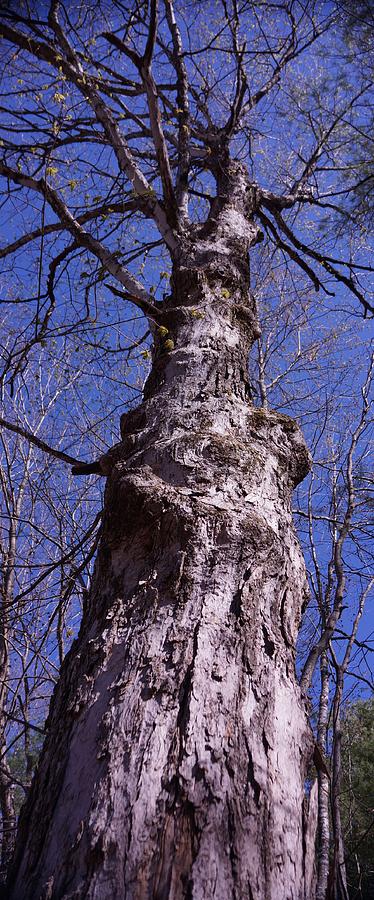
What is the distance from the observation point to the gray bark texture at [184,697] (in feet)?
2.74

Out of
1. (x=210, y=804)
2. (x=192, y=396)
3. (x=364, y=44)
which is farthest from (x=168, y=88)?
(x=210, y=804)

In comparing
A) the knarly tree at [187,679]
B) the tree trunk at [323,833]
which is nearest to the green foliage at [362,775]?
the tree trunk at [323,833]

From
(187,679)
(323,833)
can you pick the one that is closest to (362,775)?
(323,833)

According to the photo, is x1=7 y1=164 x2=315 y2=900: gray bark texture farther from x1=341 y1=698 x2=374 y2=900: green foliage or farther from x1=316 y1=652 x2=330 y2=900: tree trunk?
x1=341 y1=698 x2=374 y2=900: green foliage

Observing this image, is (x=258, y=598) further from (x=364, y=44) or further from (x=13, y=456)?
(x=13, y=456)

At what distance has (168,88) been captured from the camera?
4707 millimetres

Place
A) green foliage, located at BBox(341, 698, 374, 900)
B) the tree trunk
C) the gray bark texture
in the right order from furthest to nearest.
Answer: green foliage, located at BBox(341, 698, 374, 900) < the tree trunk < the gray bark texture

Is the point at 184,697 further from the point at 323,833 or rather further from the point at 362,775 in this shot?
the point at 362,775

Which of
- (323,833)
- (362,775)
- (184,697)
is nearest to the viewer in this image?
(184,697)

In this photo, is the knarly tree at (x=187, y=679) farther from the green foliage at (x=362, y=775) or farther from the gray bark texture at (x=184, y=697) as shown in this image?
the green foliage at (x=362, y=775)

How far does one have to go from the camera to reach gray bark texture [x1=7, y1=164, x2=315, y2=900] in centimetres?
84

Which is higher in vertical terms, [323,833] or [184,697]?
[184,697]

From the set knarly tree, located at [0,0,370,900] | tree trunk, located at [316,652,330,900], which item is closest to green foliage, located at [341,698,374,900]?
tree trunk, located at [316,652,330,900]

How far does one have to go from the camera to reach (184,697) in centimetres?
100
